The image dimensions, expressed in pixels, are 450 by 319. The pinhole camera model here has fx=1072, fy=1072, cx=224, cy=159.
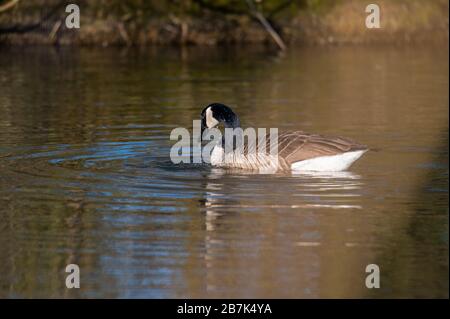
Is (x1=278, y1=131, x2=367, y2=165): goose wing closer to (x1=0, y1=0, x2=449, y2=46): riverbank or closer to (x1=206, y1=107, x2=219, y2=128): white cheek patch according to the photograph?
(x1=206, y1=107, x2=219, y2=128): white cheek patch

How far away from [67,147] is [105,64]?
1305cm

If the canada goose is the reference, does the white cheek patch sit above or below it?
above

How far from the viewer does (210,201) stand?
11984 mm

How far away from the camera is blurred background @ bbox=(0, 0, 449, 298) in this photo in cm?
920

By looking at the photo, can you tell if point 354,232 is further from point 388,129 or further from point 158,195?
point 388,129

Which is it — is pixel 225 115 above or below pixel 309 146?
above

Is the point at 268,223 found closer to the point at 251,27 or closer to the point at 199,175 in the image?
the point at 199,175

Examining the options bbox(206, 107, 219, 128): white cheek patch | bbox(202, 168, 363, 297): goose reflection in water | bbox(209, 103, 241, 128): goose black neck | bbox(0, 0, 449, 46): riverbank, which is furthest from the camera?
bbox(0, 0, 449, 46): riverbank

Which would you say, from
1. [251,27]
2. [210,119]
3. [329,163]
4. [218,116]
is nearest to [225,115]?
[218,116]

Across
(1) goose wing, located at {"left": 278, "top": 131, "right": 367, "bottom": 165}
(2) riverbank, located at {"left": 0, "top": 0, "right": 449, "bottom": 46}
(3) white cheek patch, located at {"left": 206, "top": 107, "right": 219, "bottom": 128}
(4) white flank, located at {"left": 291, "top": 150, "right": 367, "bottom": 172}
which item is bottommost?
(4) white flank, located at {"left": 291, "top": 150, "right": 367, "bottom": 172}

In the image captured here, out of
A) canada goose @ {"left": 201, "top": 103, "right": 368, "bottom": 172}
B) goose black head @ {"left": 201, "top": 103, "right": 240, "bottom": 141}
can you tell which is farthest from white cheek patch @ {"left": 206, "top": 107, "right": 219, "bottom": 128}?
canada goose @ {"left": 201, "top": 103, "right": 368, "bottom": 172}

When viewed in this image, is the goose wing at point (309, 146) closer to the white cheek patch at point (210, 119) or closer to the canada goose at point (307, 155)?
the canada goose at point (307, 155)

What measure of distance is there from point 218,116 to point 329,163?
2032 mm

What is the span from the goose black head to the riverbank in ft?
57.6
